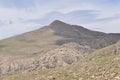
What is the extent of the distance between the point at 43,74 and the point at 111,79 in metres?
11.0

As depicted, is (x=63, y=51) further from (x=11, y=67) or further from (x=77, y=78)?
(x=77, y=78)

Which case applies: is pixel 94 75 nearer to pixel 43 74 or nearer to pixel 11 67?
pixel 43 74

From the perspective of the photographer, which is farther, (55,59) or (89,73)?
(55,59)

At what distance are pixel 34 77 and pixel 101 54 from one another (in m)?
18.9

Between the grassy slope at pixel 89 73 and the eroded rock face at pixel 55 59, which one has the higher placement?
the grassy slope at pixel 89 73

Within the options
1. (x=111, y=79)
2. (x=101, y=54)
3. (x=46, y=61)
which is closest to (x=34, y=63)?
(x=46, y=61)

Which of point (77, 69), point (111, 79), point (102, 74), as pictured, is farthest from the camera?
point (77, 69)

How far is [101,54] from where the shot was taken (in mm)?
56469

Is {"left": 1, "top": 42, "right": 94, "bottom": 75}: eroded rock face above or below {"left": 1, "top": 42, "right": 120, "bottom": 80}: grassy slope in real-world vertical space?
below

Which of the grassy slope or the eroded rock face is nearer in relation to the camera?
the grassy slope

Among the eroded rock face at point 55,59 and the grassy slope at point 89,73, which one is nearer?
the grassy slope at point 89,73

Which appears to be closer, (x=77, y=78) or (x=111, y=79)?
(x=111, y=79)

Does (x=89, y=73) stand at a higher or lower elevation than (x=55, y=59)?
higher

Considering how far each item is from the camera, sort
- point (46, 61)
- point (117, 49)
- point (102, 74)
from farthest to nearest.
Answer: point (46, 61) → point (117, 49) → point (102, 74)
